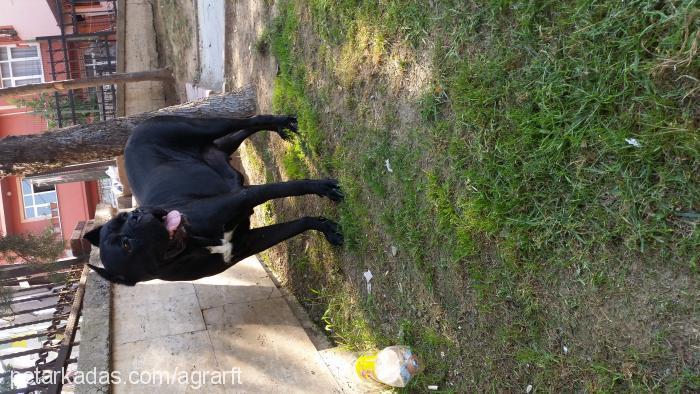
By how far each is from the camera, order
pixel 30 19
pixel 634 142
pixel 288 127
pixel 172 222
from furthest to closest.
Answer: pixel 30 19, pixel 288 127, pixel 172 222, pixel 634 142

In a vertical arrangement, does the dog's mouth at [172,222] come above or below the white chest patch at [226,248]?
above

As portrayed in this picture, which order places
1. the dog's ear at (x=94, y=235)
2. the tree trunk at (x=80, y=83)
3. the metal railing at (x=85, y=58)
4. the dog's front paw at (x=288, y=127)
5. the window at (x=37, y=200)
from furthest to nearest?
the window at (x=37, y=200) < the metal railing at (x=85, y=58) < the tree trunk at (x=80, y=83) < the dog's front paw at (x=288, y=127) < the dog's ear at (x=94, y=235)

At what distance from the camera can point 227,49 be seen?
24.3 feet

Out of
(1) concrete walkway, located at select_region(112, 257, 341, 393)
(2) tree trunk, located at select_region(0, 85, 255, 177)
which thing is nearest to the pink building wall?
(2) tree trunk, located at select_region(0, 85, 255, 177)

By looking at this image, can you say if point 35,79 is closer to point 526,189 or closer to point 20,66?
point 20,66

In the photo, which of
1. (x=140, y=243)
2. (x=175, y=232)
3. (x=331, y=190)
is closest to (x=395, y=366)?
(x=331, y=190)

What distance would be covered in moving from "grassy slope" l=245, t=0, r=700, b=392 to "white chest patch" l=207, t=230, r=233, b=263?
0.88m

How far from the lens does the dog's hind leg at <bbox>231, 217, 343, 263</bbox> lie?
4254mm

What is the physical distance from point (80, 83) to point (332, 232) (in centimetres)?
721

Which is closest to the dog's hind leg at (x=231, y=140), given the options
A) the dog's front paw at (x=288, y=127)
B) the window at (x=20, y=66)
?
the dog's front paw at (x=288, y=127)

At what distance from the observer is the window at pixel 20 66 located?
70.9 ft

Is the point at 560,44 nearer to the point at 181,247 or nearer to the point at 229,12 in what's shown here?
the point at 181,247

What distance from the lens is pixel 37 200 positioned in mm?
22578

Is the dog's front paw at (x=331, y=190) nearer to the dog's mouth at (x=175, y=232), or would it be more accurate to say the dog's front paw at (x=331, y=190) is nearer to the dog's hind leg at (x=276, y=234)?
the dog's hind leg at (x=276, y=234)
